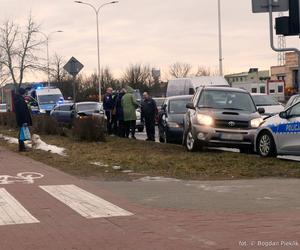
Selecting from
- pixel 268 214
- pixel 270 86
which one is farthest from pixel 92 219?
pixel 270 86

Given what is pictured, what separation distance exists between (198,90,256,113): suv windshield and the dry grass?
133 cm

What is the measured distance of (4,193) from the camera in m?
9.30

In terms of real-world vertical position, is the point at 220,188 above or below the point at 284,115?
below

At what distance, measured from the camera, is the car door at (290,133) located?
12.6 metres

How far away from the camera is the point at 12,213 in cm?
772

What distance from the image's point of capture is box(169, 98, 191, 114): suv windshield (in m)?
19.0

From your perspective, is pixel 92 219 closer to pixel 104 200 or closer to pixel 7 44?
pixel 104 200

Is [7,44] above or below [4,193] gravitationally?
→ above

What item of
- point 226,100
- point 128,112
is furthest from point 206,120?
point 128,112

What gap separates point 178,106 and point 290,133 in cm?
689

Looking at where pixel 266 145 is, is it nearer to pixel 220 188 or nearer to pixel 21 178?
pixel 220 188

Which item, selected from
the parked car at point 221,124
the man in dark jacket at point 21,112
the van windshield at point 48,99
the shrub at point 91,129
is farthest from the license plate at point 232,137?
the van windshield at point 48,99

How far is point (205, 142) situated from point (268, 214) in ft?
23.4

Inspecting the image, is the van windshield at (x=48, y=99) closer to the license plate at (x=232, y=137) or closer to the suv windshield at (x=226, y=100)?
the suv windshield at (x=226, y=100)
